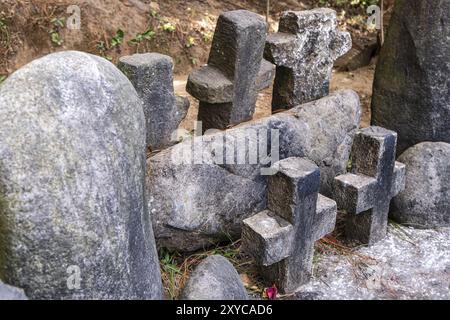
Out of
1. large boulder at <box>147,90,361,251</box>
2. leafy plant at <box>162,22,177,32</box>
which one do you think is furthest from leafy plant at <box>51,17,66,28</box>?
large boulder at <box>147,90,361,251</box>

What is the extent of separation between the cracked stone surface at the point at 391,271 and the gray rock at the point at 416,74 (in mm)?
668

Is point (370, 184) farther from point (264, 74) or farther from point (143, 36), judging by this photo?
point (143, 36)

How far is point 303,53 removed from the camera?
12.0 feet

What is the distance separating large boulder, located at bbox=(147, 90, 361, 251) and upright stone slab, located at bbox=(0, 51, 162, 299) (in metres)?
0.73

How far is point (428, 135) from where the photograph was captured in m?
3.79

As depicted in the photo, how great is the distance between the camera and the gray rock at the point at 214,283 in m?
2.54

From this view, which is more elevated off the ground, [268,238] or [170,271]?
[268,238]

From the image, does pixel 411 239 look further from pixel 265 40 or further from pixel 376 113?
pixel 265 40

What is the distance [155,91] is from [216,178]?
0.52 meters

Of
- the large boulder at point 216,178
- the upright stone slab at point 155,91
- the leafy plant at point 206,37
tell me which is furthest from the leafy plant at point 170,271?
the leafy plant at point 206,37

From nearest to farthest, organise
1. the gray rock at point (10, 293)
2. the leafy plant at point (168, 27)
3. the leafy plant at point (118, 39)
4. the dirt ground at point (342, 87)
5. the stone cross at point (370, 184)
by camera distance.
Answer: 1. the gray rock at point (10, 293)
2. the stone cross at point (370, 184)
3. the dirt ground at point (342, 87)
4. the leafy plant at point (118, 39)
5. the leafy plant at point (168, 27)

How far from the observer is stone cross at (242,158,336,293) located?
2.83m

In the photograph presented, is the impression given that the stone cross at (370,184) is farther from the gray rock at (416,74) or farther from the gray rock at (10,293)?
the gray rock at (10,293)

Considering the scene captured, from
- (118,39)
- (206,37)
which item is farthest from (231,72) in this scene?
(206,37)
